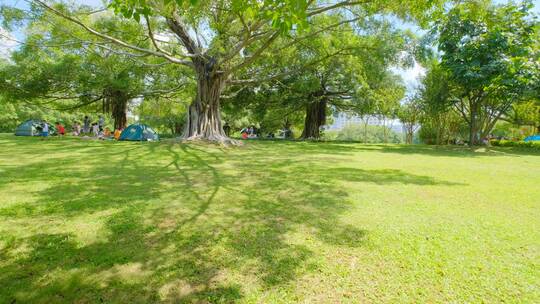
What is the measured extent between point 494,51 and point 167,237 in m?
19.9

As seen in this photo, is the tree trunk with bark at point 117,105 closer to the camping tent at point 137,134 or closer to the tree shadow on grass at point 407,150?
the camping tent at point 137,134

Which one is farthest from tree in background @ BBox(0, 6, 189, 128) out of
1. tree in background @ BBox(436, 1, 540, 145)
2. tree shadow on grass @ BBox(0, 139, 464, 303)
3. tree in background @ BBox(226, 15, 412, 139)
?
tree in background @ BBox(436, 1, 540, 145)

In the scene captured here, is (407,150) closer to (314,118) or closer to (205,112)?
(314,118)

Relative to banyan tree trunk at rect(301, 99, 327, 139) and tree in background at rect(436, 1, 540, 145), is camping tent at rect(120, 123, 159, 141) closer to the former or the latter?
banyan tree trunk at rect(301, 99, 327, 139)

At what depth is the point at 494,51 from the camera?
1623cm

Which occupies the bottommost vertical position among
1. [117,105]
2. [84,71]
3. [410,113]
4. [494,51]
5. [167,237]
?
[167,237]

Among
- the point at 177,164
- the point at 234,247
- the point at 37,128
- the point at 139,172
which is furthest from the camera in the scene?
the point at 37,128

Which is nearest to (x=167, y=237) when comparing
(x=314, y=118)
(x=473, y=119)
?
(x=473, y=119)

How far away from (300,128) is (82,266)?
4737 cm

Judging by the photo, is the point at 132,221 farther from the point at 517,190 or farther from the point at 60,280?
the point at 517,190

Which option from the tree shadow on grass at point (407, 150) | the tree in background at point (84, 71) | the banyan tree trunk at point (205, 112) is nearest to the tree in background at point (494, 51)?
the tree shadow on grass at point (407, 150)

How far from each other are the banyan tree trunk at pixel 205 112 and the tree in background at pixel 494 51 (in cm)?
1266

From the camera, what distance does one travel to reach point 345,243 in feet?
10.8

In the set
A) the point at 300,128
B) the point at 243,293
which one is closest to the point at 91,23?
the point at 243,293
